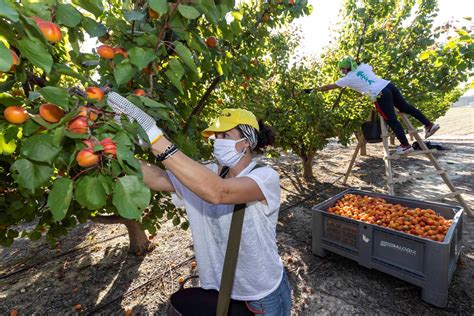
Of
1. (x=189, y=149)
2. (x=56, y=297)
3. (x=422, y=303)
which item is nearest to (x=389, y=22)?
(x=422, y=303)

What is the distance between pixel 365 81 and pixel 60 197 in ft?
17.6

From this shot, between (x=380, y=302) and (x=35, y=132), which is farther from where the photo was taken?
(x=380, y=302)

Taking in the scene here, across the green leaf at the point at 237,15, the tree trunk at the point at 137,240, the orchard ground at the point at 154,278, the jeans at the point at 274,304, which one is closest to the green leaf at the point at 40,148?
the jeans at the point at 274,304

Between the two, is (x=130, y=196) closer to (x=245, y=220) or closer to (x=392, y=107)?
(x=245, y=220)

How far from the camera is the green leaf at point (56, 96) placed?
2.59 feet

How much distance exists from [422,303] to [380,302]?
0.45 m

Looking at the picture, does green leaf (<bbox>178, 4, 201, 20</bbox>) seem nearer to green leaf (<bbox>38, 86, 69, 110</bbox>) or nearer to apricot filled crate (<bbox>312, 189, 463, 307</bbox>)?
green leaf (<bbox>38, 86, 69, 110</bbox>)

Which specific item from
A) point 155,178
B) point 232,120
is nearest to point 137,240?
point 155,178

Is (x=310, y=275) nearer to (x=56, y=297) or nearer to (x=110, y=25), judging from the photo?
(x=56, y=297)

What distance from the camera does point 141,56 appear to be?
118 centimetres

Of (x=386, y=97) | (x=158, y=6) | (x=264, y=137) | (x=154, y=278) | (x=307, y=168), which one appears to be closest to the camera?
(x=158, y=6)

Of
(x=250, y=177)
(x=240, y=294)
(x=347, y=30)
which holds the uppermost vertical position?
(x=347, y=30)

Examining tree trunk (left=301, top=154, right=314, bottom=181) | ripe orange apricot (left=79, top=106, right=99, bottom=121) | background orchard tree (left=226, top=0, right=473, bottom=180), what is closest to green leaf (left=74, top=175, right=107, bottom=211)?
ripe orange apricot (left=79, top=106, right=99, bottom=121)

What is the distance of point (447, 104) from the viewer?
1606 centimetres
